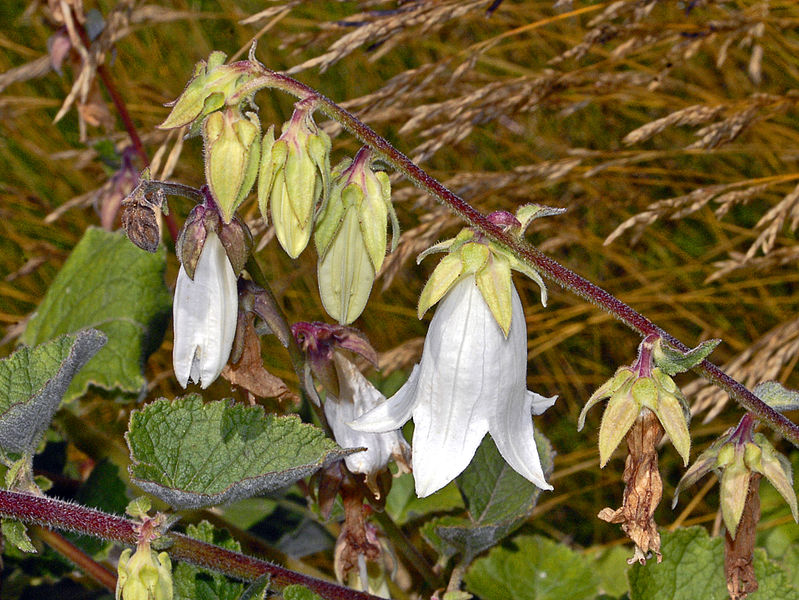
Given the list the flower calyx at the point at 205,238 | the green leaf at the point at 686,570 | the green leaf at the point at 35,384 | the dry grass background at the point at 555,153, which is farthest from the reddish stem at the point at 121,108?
the green leaf at the point at 686,570

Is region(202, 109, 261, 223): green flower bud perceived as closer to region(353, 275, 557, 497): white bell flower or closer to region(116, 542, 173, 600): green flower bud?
region(353, 275, 557, 497): white bell flower

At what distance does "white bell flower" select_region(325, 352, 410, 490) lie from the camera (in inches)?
49.6

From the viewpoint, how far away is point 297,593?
111 centimetres

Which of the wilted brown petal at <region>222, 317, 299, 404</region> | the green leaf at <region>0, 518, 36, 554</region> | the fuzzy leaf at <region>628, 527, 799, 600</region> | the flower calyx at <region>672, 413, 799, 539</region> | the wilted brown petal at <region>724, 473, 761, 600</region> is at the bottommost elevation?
the fuzzy leaf at <region>628, 527, 799, 600</region>

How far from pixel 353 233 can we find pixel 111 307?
85 centimetres

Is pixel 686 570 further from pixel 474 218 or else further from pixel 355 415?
pixel 474 218

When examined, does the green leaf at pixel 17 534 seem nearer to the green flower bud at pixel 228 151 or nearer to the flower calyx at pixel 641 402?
the green flower bud at pixel 228 151

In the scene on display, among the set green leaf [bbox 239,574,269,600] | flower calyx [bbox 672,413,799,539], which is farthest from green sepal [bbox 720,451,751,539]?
green leaf [bbox 239,574,269,600]

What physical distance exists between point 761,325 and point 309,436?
1744mm

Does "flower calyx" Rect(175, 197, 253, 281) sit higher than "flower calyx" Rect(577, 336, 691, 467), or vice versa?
"flower calyx" Rect(175, 197, 253, 281)

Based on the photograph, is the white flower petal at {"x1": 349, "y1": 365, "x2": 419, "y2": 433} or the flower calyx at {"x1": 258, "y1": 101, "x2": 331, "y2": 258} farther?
the white flower petal at {"x1": 349, "y1": 365, "x2": 419, "y2": 433}

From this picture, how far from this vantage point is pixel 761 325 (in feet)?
8.19

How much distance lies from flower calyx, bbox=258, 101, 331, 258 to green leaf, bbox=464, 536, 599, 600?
0.87 metres

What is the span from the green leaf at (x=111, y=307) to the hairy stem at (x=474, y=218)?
809 millimetres
